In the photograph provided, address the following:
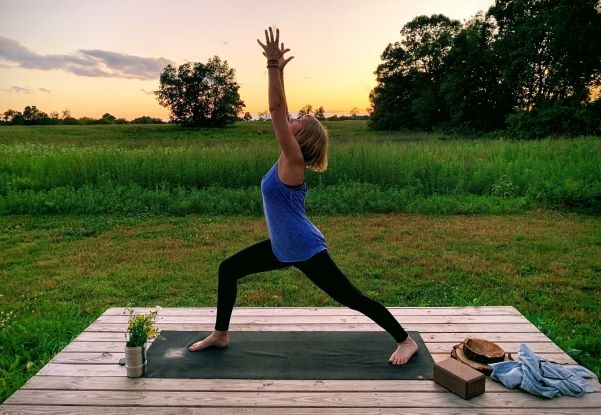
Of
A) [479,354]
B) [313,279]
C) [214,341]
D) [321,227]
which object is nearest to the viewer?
[313,279]

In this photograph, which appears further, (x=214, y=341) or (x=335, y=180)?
(x=335, y=180)

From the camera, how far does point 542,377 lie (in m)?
3.19

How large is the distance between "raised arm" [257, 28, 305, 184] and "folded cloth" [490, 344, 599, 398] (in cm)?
178

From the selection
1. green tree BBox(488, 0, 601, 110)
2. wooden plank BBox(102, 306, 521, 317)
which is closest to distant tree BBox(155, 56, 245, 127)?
green tree BBox(488, 0, 601, 110)

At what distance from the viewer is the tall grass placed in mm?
10430

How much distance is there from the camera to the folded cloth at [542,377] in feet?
10.3

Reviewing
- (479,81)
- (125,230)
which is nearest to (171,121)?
(479,81)

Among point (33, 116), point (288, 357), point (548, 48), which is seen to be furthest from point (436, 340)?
point (33, 116)

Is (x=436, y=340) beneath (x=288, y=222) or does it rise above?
beneath

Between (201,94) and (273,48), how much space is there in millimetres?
56113

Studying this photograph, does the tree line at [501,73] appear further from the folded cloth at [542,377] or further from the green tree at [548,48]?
the folded cloth at [542,377]

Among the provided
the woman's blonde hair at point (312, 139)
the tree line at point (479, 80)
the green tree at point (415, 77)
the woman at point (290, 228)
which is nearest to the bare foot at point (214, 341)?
the woman at point (290, 228)

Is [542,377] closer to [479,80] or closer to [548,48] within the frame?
[548,48]

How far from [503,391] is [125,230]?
7408mm
